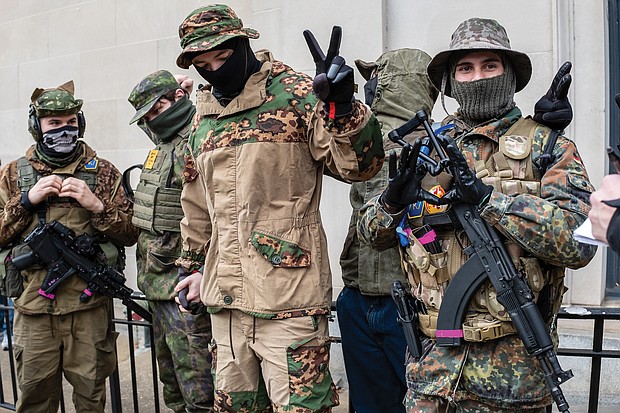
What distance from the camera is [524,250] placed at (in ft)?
8.55

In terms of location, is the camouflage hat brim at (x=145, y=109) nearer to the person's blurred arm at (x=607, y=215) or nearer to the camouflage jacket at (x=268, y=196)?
the camouflage jacket at (x=268, y=196)

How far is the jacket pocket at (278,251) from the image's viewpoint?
2.90 m

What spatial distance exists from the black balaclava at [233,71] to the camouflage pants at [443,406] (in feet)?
4.69

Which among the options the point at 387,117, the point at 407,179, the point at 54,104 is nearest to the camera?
the point at 407,179

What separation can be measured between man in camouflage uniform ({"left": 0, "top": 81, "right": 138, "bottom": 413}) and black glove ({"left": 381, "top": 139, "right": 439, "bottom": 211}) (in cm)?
220

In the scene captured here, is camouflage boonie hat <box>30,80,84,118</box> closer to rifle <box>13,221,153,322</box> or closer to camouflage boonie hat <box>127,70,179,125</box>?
camouflage boonie hat <box>127,70,179,125</box>

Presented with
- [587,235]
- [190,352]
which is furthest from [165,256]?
[587,235]

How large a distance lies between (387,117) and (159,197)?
138cm

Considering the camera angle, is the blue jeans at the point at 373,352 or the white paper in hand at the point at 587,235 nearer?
the white paper in hand at the point at 587,235

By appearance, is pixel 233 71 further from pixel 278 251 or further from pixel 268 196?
pixel 278 251

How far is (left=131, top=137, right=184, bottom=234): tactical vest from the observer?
401cm

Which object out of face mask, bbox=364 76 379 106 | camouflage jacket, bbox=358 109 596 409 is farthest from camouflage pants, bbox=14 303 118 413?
camouflage jacket, bbox=358 109 596 409

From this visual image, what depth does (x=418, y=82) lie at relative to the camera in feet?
11.3

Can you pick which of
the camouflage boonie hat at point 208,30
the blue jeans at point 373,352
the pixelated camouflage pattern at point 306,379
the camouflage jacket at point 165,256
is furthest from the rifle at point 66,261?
the pixelated camouflage pattern at point 306,379
